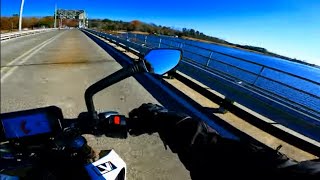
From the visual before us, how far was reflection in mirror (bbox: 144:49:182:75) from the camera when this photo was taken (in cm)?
189

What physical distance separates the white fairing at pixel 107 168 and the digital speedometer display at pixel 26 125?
27 cm

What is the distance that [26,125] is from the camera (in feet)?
6.16

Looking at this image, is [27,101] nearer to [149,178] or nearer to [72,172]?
[149,178]

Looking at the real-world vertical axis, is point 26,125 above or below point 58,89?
above

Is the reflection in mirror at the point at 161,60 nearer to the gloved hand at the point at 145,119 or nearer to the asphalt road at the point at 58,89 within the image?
the gloved hand at the point at 145,119

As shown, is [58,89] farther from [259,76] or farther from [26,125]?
[259,76]

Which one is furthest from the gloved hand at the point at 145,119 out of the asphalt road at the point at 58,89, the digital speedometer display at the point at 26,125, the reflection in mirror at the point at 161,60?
the asphalt road at the point at 58,89

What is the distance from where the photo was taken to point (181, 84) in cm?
1359

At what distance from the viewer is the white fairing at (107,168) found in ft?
→ 6.54

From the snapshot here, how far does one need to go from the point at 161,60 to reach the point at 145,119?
0.94 ft

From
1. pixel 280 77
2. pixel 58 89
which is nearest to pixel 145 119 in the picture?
pixel 58 89

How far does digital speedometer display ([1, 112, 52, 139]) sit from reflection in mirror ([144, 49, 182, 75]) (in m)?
0.50

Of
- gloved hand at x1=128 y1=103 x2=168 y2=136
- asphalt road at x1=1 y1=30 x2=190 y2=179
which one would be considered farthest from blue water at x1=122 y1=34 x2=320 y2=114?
gloved hand at x1=128 y1=103 x2=168 y2=136

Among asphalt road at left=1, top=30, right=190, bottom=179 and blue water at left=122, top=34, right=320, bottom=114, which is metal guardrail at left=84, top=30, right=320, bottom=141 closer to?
blue water at left=122, top=34, right=320, bottom=114
